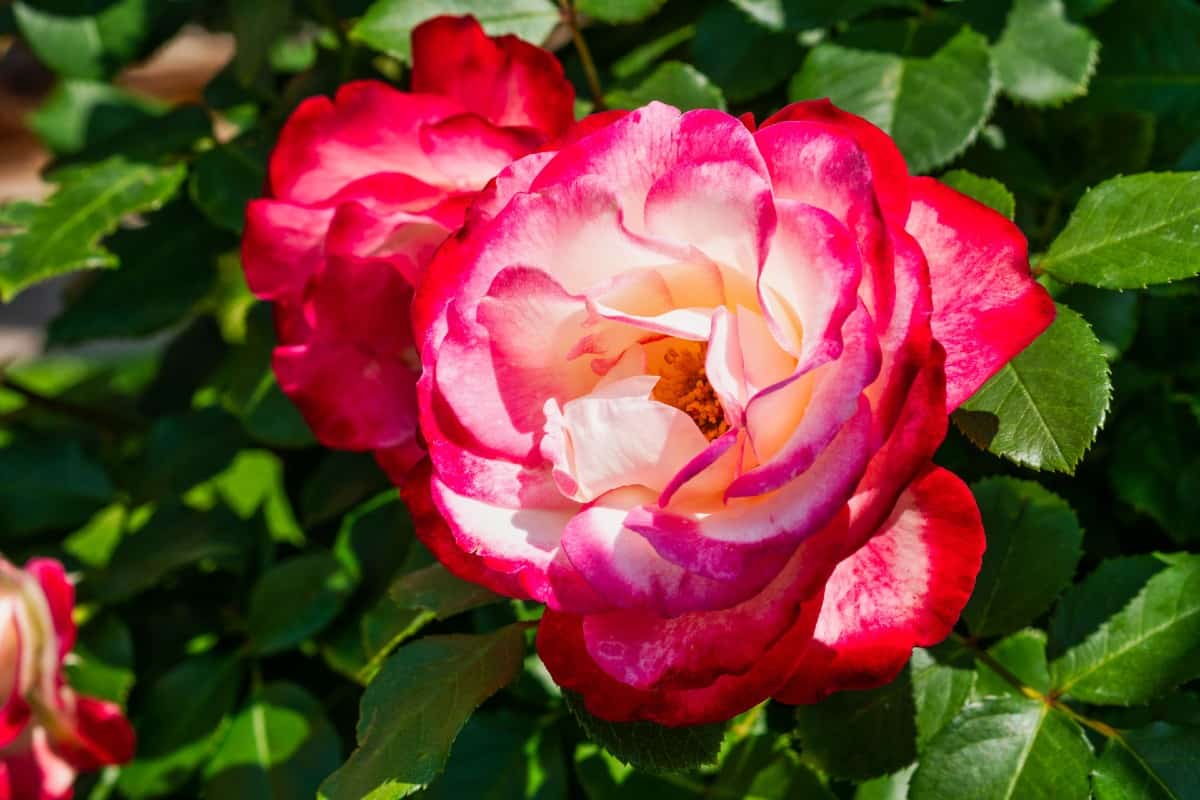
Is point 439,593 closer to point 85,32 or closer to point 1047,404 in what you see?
point 1047,404

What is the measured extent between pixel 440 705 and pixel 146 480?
0.69 meters

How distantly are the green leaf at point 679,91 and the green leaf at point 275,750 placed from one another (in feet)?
1.85

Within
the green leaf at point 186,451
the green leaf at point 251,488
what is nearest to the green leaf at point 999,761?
the green leaf at point 186,451

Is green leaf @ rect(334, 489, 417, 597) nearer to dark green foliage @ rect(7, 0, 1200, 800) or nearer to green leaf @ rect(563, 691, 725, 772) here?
dark green foliage @ rect(7, 0, 1200, 800)

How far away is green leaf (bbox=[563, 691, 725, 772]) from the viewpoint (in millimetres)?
552

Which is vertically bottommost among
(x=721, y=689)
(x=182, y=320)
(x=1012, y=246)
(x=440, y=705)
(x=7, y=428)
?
(x=7, y=428)

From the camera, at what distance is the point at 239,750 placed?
0.95 metres

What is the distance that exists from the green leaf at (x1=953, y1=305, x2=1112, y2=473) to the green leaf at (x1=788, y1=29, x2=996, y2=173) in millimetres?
188

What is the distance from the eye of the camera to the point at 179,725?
1.00 meters

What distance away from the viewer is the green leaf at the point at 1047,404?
0.56m

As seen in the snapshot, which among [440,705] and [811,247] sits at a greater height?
[811,247]

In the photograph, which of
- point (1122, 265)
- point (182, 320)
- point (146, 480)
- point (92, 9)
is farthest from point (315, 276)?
point (92, 9)

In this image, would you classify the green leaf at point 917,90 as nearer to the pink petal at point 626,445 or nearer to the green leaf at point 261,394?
the pink petal at point 626,445

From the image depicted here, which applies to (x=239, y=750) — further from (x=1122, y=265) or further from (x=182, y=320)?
(x=1122, y=265)
